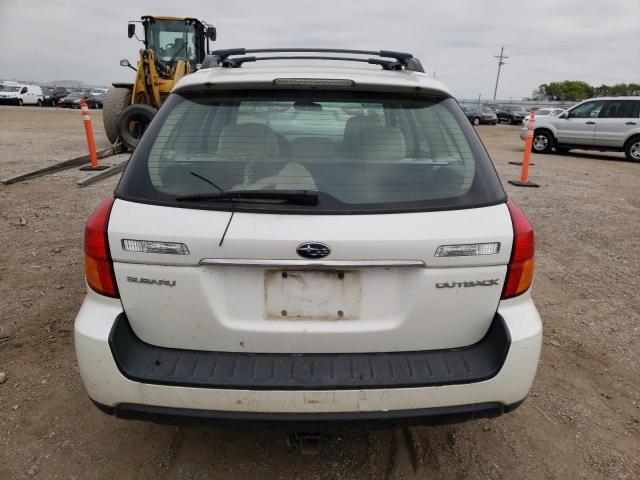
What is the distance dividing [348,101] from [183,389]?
139 cm

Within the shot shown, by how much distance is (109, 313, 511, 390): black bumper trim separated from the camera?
1.78 m

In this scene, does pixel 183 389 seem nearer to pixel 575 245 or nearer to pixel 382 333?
pixel 382 333

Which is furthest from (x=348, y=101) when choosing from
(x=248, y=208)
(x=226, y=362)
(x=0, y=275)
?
(x=0, y=275)

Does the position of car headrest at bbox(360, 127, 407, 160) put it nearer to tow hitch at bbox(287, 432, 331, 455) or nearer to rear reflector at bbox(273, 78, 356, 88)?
rear reflector at bbox(273, 78, 356, 88)

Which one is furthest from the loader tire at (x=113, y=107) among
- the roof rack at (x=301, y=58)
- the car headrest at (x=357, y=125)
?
the car headrest at (x=357, y=125)

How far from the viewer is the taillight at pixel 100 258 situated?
1.84 meters

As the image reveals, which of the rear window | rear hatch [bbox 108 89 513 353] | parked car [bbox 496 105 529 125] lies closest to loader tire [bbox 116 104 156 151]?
the rear window

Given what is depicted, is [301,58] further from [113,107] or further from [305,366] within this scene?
[113,107]

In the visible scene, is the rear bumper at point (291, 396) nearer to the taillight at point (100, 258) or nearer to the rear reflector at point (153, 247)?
the taillight at point (100, 258)

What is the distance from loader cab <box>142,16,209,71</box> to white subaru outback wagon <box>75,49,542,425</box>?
12.0 m

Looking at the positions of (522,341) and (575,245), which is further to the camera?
(575,245)

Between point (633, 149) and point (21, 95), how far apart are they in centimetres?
4388

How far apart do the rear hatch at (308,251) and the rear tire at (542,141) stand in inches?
627

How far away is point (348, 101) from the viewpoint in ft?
6.96
